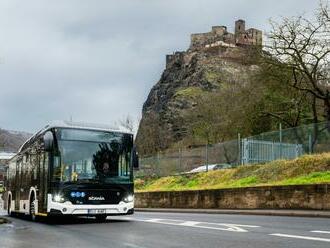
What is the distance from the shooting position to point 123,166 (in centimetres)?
1855

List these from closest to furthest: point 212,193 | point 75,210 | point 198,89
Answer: point 75,210
point 212,193
point 198,89

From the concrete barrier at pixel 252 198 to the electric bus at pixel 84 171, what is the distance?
7.45m

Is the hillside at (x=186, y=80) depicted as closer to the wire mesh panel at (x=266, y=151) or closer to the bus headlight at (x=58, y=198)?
the wire mesh panel at (x=266, y=151)

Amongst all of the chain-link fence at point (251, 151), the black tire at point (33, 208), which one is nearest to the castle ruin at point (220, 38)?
the chain-link fence at point (251, 151)

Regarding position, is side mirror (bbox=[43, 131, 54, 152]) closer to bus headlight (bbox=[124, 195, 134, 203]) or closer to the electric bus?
the electric bus

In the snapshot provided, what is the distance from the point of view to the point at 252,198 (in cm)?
2641

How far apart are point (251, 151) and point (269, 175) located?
4.46 m

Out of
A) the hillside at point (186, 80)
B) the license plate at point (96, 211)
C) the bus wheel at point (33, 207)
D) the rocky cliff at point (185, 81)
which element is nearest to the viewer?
the license plate at point (96, 211)

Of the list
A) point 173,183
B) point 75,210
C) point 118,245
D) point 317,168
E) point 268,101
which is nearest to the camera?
point 118,245

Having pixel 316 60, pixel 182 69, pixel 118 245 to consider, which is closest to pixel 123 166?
pixel 118 245

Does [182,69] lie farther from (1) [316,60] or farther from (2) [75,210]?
(2) [75,210]

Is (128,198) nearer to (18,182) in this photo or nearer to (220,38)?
(18,182)

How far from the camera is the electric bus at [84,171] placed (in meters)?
17.5

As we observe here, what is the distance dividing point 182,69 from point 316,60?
114431 mm
